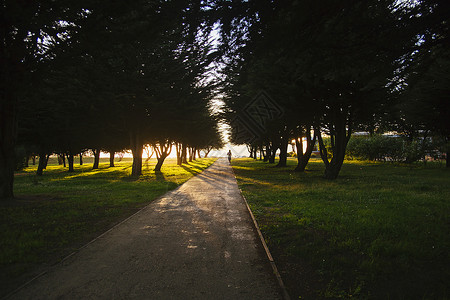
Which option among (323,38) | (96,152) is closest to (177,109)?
(323,38)

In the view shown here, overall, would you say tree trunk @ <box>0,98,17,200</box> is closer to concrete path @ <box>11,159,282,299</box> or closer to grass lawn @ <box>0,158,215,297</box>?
grass lawn @ <box>0,158,215,297</box>

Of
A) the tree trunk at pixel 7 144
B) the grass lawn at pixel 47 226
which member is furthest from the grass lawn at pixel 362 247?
the tree trunk at pixel 7 144

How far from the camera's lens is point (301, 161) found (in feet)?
72.9

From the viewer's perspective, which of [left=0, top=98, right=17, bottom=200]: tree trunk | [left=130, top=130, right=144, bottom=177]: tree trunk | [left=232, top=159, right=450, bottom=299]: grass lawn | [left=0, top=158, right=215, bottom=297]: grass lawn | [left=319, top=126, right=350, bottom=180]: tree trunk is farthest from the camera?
[left=130, top=130, right=144, bottom=177]: tree trunk

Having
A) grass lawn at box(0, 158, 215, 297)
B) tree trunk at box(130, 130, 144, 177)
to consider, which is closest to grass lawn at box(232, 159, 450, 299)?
grass lawn at box(0, 158, 215, 297)

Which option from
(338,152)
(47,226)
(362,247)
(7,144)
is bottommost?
(362,247)

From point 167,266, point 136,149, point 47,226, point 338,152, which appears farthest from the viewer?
point 136,149

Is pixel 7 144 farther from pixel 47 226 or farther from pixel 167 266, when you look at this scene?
pixel 167 266

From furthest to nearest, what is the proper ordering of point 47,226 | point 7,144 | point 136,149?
1. point 136,149
2. point 7,144
3. point 47,226

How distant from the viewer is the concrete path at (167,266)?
9.67 ft

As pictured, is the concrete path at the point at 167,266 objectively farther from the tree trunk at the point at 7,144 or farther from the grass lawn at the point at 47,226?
the tree trunk at the point at 7,144

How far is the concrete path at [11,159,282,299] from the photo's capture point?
295 centimetres

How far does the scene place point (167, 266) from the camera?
11.9 ft

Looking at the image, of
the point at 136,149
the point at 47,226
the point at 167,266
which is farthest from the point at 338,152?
the point at 136,149
